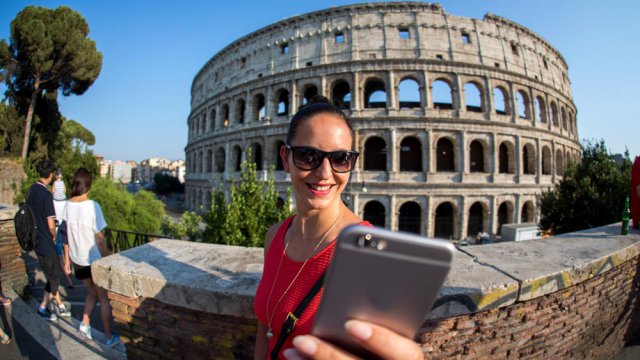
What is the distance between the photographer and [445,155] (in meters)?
17.0

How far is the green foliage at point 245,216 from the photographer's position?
5.39 metres

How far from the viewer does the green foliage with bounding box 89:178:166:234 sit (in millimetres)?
11188

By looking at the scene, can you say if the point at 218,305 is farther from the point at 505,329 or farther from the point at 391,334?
the point at 505,329

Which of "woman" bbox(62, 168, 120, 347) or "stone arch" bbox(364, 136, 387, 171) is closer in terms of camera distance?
"woman" bbox(62, 168, 120, 347)

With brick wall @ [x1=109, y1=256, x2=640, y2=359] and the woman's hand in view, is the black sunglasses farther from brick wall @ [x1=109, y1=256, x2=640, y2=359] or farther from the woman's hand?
brick wall @ [x1=109, y1=256, x2=640, y2=359]

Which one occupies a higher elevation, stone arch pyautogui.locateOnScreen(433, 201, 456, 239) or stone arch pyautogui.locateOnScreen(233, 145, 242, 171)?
stone arch pyautogui.locateOnScreen(233, 145, 242, 171)

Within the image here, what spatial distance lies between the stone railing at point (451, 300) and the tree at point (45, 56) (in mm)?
21145

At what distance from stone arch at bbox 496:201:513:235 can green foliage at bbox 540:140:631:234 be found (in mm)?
6375

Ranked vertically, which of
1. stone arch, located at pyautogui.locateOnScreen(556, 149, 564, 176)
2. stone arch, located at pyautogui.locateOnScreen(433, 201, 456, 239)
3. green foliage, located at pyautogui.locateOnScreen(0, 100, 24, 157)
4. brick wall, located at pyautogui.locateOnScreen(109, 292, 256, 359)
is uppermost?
green foliage, located at pyautogui.locateOnScreen(0, 100, 24, 157)

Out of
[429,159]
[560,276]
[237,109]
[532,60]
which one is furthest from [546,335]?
[532,60]

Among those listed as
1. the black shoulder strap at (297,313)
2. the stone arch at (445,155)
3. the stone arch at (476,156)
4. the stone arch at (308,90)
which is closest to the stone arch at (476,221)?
the stone arch at (476,156)

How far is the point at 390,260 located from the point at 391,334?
0.21 m

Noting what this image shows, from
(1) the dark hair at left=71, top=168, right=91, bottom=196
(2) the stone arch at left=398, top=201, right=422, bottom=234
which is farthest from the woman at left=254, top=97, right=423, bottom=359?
(2) the stone arch at left=398, top=201, right=422, bottom=234

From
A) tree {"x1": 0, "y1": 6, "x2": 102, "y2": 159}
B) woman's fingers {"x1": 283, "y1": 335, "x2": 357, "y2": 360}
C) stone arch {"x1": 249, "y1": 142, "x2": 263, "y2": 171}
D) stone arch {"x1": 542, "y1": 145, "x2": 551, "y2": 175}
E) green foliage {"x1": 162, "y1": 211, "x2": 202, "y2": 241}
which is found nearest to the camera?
woman's fingers {"x1": 283, "y1": 335, "x2": 357, "y2": 360}
